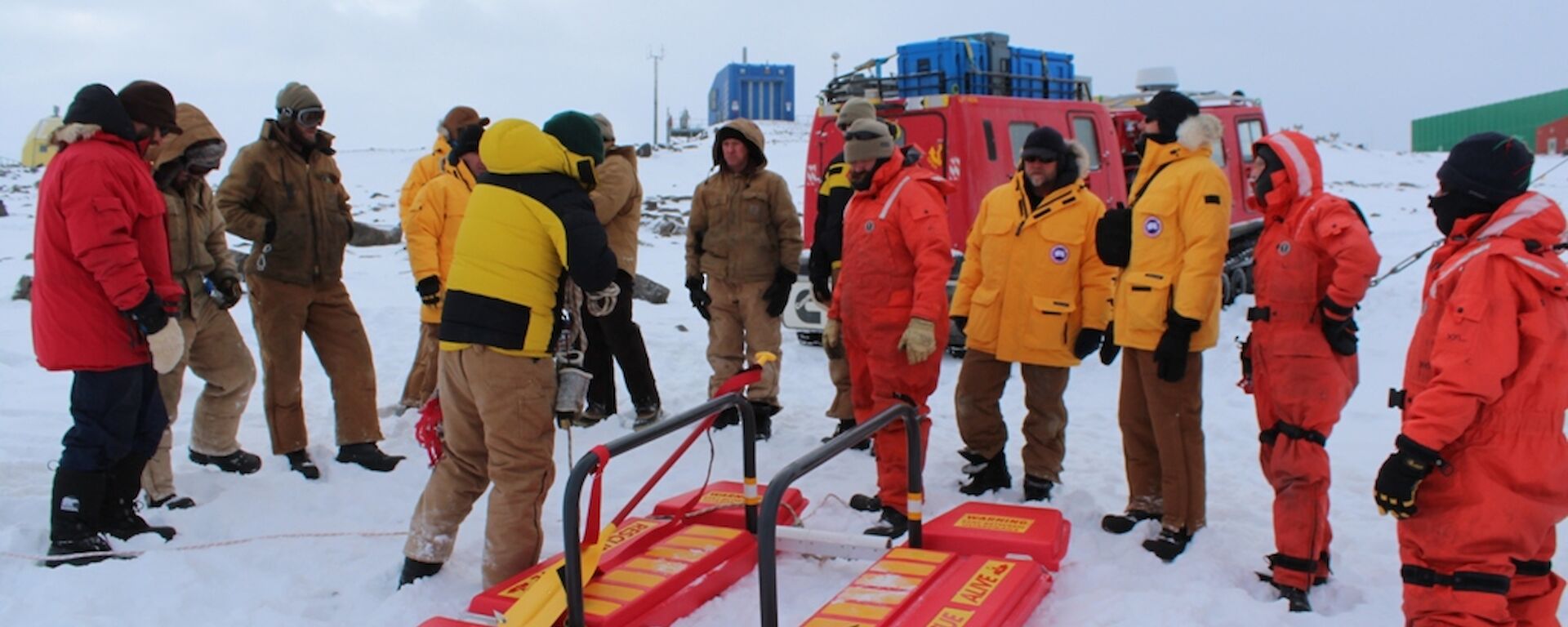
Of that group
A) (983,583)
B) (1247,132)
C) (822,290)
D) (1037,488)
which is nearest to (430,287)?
(822,290)

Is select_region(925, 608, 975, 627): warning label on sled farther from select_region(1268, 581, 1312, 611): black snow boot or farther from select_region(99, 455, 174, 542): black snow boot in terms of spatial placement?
select_region(99, 455, 174, 542): black snow boot

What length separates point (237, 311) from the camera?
1056cm

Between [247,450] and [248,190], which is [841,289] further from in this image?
[247,450]

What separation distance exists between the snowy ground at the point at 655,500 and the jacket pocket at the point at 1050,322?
0.80 m

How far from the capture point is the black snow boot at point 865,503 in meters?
5.26

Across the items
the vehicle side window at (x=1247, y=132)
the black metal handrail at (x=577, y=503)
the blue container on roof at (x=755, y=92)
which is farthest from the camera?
the blue container on roof at (x=755, y=92)

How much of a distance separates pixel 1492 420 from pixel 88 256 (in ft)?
15.9

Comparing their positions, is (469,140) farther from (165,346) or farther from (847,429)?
(847,429)

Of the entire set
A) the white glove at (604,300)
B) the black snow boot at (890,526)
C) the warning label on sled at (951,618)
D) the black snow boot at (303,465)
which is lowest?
the black snow boot at (890,526)

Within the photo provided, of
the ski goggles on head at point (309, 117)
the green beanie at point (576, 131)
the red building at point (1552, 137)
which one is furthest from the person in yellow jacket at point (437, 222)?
the red building at point (1552, 137)

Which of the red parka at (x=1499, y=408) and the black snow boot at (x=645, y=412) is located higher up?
the red parka at (x=1499, y=408)

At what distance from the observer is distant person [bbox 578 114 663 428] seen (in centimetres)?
651

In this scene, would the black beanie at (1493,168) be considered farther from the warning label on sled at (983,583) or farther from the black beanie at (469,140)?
the black beanie at (469,140)

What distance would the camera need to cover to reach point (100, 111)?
4395 millimetres
